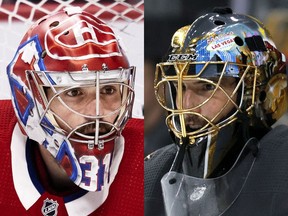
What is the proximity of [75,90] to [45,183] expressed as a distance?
0.91 feet

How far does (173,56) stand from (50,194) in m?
0.48

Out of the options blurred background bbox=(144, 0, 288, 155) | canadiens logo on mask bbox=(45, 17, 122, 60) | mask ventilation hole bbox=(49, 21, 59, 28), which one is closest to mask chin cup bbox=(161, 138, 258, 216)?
blurred background bbox=(144, 0, 288, 155)

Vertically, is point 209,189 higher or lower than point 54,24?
lower

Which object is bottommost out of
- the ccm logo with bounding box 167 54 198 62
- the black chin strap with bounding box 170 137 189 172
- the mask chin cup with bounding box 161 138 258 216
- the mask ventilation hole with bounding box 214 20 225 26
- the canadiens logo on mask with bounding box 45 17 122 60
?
the mask chin cup with bounding box 161 138 258 216

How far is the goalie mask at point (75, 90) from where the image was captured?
1.73m

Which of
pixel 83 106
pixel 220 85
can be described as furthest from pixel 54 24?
pixel 220 85

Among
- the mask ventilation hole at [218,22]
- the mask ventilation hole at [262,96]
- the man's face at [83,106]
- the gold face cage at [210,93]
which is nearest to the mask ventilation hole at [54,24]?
the man's face at [83,106]

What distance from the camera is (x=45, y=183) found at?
6.13 ft

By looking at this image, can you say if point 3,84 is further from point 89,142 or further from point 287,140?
point 287,140

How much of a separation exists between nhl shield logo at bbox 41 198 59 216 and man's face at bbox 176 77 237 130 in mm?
401

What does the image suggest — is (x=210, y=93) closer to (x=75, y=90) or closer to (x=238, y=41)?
(x=238, y=41)

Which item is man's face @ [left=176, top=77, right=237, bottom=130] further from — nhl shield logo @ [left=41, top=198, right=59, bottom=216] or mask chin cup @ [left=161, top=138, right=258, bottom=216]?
nhl shield logo @ [left=41, top=198, right=59, bottom=216]

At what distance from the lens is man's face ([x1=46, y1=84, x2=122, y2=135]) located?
5.78ft

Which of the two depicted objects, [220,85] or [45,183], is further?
[45,183]
